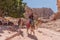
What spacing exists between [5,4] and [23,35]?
65.5ft

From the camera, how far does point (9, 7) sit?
40.5 meters

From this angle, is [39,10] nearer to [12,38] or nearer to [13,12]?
[13,12]

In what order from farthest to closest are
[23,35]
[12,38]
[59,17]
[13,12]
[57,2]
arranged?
1. [13,12]
2. [57,2]
3. [59,17]
4. [23,35]
5. [12,38]

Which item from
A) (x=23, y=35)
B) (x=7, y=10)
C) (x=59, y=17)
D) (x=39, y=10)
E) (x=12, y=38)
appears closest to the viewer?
(x=12, y=38)

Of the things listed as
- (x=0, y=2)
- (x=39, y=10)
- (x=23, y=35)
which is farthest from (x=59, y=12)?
(x=39, y=10)

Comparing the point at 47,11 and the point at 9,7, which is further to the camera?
the point at 47,11

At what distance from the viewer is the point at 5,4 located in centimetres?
3709

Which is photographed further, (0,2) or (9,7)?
(9,7)

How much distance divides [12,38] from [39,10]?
127 ft

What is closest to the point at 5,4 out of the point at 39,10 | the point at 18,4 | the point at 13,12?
the point at 13,12

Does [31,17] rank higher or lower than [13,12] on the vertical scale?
higher

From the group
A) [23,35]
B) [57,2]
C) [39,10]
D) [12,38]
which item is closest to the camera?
[12,38]

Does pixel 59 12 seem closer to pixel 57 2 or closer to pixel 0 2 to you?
pixel 57 2

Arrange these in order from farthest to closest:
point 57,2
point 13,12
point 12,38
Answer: point 13,12
point 57,2
point 12,38
